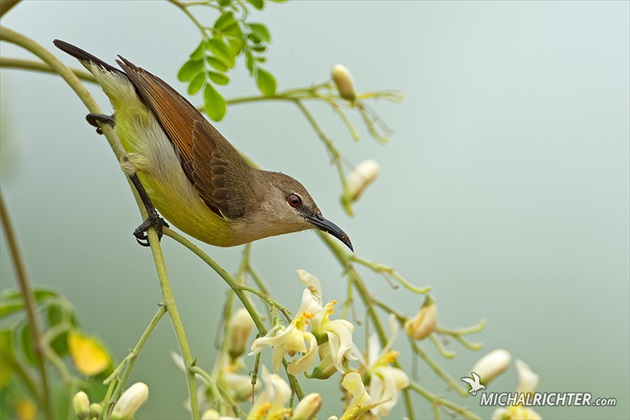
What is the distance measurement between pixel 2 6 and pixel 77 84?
271 mm

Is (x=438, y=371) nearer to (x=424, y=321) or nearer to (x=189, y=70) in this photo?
(x=424, y=321)

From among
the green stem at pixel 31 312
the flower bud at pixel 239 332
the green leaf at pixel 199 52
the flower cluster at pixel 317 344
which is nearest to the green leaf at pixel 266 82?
the green leaf at pixel 199 52

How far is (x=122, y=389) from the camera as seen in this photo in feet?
4.74

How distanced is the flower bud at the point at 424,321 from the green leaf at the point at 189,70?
40.1 inches

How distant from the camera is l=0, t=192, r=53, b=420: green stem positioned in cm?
81

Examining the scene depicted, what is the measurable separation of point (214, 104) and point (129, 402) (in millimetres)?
1210

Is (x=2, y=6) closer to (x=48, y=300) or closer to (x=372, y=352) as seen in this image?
(x=48, y=300)

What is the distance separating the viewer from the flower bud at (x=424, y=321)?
227cm

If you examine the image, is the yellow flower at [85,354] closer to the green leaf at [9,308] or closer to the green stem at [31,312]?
the green stem at [31,312]

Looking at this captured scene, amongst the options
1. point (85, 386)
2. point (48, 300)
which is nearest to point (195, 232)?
point (48, 300)

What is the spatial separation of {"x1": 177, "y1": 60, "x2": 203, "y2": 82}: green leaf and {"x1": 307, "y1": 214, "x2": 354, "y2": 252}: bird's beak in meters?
0.72

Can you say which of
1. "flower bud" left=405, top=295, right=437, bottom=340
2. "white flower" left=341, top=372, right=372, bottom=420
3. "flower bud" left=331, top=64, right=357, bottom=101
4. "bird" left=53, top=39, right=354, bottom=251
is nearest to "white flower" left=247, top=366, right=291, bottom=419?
"white flower" left=341, top=372, right=372, bottom=420

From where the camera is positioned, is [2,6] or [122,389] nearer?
[122,389]

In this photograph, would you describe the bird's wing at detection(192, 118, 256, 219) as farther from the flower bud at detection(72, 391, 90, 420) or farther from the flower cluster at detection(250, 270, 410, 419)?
the flower bud at detection(72, 391, 90, 420)
